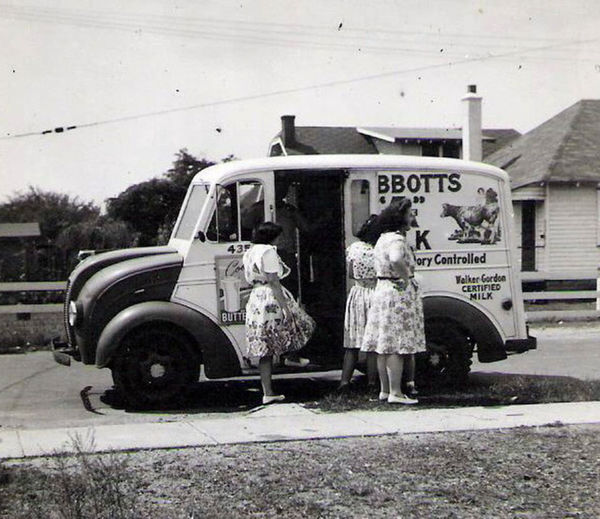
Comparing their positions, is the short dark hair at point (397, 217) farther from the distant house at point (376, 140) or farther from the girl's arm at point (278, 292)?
the distant house at point (376, 140)

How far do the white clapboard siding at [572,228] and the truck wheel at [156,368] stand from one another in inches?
735

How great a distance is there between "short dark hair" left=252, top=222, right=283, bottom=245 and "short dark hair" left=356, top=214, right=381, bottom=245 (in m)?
0.95

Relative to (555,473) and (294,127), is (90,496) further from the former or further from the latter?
(294,127)

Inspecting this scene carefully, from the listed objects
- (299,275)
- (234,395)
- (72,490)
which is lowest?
(234,395)

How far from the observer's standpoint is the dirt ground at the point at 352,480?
539 centimetres

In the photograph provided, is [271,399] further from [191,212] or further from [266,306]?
[191,212]

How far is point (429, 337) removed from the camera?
396 inches

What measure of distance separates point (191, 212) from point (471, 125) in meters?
22.3

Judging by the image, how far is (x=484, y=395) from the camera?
9.62 meters

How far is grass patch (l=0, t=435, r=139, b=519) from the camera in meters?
4.96

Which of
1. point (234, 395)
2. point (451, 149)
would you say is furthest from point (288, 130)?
point (234, 395)

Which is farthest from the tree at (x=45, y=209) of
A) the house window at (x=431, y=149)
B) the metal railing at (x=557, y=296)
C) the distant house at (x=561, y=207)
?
the metal railing at (x=557, y=296)

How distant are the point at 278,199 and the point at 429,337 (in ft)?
7.23

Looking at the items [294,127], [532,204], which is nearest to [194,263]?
[532,204]
